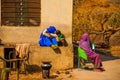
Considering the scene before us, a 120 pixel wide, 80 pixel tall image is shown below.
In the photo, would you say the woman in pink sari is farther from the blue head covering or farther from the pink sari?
the blue head covering

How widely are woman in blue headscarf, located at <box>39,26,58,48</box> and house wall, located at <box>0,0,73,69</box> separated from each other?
0.19 m

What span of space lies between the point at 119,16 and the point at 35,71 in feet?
56.0

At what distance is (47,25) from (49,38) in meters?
0.55

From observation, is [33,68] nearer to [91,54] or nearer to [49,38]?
[49,38]

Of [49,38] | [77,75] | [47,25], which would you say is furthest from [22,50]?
[77,75]

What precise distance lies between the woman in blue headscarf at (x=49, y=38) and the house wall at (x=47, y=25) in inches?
7.5

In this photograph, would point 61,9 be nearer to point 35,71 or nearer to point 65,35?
point 65,35

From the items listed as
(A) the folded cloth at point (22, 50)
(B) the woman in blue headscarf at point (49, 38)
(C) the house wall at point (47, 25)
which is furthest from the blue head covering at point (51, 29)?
(A) the folded cloth at point (22, 50)

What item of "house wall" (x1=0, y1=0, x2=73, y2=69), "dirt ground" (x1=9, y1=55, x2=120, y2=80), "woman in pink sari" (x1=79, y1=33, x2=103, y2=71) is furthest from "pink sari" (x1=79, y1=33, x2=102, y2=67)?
"house wall" (x1=0, y1=0, x2=73, y2=69)

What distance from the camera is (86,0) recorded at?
37.8m

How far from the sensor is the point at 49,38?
43.6 ft

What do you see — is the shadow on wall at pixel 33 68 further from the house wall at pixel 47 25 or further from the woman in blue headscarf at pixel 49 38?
the woman in blue headscarf at pixel 49 38

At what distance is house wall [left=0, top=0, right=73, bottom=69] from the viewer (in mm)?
13305

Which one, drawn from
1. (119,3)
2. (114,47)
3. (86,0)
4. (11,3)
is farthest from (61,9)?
(86,0)
